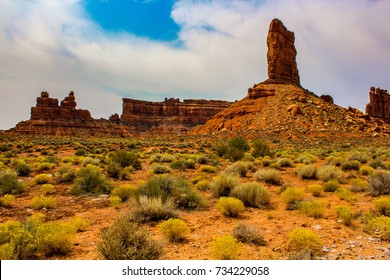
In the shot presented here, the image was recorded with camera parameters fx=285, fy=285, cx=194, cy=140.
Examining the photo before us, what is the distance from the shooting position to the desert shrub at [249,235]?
18.4 feet

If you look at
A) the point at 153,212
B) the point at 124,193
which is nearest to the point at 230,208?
the point at 153,212

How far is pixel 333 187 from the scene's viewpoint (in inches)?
406

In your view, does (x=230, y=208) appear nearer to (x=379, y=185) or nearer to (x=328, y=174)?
(x=379, y=185)

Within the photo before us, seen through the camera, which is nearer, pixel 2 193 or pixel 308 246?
pixel 308 246

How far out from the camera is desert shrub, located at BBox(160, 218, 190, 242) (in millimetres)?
5816

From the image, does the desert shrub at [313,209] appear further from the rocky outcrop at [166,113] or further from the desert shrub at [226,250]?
the rocky outcrop at [166,113]

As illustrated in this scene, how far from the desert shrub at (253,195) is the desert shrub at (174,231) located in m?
3.31

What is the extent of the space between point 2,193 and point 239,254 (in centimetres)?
904

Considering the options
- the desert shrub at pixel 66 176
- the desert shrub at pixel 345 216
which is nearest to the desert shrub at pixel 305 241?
the desert shrub at pixel 345 216

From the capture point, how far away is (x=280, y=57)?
70188mm

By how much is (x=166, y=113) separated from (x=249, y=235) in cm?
13113

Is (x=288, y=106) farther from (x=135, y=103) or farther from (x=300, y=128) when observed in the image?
(x=135, y=103)
